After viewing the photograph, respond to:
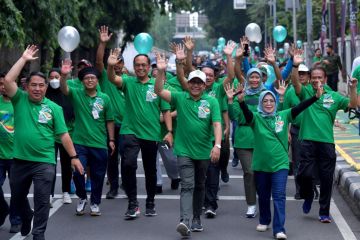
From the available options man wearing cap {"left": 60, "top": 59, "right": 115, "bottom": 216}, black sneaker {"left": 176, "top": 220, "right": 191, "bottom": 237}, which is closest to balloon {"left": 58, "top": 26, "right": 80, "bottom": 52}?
man wearing cap {"left": 60, "top": 59, "right": 115, "bottom": 216}

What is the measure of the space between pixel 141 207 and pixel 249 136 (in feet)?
5.85

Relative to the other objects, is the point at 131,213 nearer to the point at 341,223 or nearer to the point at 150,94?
the point at 150,94

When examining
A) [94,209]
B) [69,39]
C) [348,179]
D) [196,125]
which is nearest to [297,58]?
[196,125]

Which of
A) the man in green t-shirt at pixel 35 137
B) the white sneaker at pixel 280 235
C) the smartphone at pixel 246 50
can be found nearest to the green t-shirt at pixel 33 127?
the man in green t-shirt at pixel 35 137

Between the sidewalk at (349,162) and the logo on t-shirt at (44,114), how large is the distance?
4362mm

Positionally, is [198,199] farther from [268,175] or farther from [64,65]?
[64,65]

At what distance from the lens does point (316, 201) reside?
11273 mm

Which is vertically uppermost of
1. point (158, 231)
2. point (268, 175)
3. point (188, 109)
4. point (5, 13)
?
point (5, 13)

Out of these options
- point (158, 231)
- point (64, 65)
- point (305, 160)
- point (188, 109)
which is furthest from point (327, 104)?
point (64, 65)

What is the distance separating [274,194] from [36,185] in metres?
2.48

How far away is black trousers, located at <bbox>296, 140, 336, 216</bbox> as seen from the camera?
9805 millimetres

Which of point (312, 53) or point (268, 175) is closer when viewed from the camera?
point (268, 175)

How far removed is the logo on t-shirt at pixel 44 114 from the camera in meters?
8.14

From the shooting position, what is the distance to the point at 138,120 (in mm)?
9984
